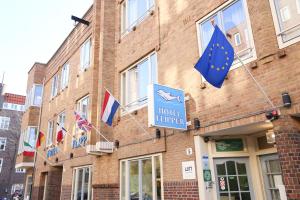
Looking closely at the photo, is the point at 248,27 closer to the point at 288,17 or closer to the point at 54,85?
the point at 288,17

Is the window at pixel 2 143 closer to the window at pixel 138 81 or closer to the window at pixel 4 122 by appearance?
the window at pixel 4 122

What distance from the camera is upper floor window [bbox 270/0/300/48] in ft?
19.4

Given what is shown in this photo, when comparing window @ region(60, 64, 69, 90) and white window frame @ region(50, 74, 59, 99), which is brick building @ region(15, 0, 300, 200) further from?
white window frame @ region(50, 74, 59, 99)

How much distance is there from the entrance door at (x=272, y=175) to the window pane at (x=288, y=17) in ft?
9.06

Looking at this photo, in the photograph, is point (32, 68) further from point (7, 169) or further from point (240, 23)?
point (7, 169)

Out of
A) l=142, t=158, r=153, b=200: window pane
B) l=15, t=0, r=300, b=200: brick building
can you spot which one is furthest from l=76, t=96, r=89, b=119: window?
l=142, t=158, r=153, b=200: window pane

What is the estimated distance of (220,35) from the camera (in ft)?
18.8

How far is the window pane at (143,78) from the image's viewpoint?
391 inches

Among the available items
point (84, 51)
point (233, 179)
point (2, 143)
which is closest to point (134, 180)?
point (233, 179)

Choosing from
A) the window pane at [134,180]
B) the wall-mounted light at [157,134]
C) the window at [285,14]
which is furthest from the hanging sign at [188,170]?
the window at [285,14]

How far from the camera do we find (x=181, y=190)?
745cm

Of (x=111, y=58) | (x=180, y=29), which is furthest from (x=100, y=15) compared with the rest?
(x=180, y=29)

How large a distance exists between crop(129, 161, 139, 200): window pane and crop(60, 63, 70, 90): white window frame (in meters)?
8.57

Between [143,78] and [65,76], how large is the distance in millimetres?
8741
